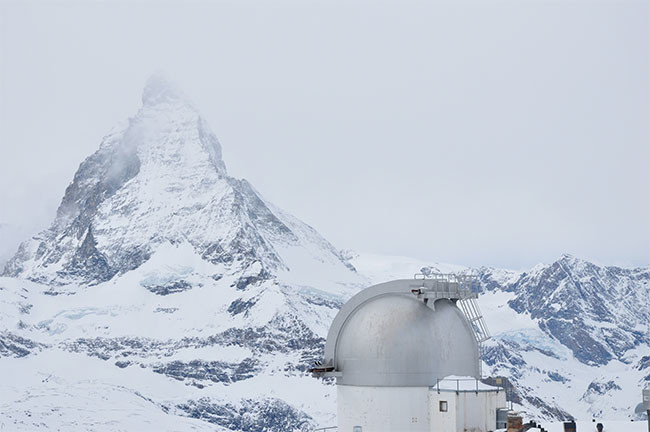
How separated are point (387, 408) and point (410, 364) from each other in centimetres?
164

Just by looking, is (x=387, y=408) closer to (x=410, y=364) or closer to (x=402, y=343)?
(x=410, y=364)

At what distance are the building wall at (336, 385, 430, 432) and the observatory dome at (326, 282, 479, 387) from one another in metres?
0.25

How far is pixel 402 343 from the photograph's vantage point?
102 feet

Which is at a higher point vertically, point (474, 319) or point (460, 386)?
point (474, 319)

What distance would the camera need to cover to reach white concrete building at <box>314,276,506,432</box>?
30.7 m

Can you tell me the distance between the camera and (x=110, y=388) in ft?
606

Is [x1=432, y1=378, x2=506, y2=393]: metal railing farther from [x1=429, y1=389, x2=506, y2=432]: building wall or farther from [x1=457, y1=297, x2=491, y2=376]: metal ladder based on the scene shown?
[x1=457, y1=297, x2=491, y2=376]: metal ladder

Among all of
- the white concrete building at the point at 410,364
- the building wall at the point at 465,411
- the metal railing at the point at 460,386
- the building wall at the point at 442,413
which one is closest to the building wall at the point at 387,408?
the white concrete building at the point at 410,364

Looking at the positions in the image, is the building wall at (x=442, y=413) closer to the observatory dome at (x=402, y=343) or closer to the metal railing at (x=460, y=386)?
the metal railing at (x=460, y=386)

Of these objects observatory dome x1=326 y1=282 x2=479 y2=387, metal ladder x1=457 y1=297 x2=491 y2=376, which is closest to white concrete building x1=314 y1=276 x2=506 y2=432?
observatory dome x1=326 y1=282 x2=479 y2=387

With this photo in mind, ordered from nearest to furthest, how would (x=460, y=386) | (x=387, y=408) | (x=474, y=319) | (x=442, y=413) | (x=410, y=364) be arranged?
(x=460, y=386)
(x=442, y=413)
(x=410, y=364)
(x=387, y=408)
(x=474, y=319)

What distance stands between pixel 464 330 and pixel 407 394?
2.99 meters

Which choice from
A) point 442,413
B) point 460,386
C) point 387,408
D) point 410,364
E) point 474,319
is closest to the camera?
point 460,386

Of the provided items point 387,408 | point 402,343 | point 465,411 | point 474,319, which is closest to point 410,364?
point 402,343
